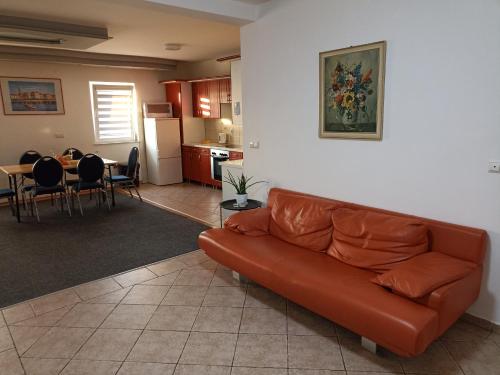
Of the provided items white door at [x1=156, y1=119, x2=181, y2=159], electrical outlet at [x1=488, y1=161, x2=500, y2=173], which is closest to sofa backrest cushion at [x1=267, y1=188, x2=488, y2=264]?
electrical outlet at [x1=488, y1=161, x2=500, y2=173]

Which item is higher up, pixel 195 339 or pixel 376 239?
pixel 376 239

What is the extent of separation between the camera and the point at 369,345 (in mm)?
2256

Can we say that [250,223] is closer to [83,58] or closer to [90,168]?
[90,168]

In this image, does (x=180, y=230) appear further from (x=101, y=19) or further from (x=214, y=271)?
(x=101, y=19)

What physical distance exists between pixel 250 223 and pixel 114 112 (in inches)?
214

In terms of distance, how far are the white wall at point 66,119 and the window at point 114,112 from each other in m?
0.13

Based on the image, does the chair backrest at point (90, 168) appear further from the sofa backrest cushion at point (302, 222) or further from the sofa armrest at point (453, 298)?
the sofa armrest at point (453, 298)

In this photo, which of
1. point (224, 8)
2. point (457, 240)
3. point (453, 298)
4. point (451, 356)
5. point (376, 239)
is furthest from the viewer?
point (224, 8)

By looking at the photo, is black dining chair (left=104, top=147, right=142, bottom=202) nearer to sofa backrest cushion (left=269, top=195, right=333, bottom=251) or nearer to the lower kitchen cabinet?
the lower kitchen cabinet

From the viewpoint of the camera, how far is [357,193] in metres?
3.11

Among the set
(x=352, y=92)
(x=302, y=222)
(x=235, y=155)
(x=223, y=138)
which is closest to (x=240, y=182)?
(x=302, y=222)

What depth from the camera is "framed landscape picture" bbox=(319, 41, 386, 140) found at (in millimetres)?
2793

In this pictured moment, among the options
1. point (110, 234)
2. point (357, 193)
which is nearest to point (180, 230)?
point (110, 234)

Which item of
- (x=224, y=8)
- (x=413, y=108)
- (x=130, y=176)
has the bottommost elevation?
(x=130, y=176)
